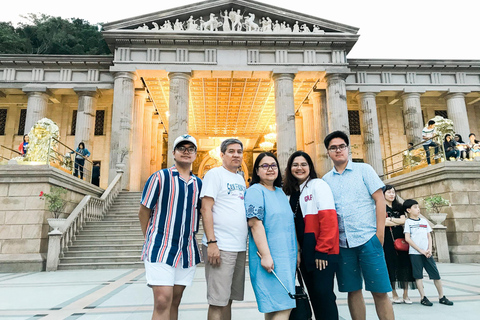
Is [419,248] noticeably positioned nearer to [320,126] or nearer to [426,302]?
[426,302]

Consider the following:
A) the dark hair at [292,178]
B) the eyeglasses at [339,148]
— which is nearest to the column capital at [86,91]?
the dark hair at [292,178]

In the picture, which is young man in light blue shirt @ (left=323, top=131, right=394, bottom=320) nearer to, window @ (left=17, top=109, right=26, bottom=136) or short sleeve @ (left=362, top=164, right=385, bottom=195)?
short sleeve @ (left=362, top=164, right=385, bottom=195)

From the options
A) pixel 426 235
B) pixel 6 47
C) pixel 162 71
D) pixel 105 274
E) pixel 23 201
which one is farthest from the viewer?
pixel 6 47

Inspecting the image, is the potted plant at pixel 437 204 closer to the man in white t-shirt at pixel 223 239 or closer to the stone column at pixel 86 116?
the man in white t-shirt at pixel 223 239

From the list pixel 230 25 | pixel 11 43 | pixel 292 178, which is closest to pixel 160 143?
pixel 230 25

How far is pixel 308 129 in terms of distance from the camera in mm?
24156

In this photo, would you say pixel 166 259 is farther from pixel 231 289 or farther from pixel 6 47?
pixel 6 47

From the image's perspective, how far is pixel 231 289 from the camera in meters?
3.04

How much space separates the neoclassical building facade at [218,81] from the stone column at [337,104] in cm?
7

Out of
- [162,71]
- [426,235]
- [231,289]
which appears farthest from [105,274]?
[162,71]

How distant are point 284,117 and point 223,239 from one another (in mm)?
16611

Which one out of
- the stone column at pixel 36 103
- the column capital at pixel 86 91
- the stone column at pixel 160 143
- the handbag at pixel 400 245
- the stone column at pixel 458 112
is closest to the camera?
the handbag at pixel 400 245

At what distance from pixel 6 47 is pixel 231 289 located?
4283 centimetres

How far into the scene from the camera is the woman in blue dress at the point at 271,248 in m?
2.66
